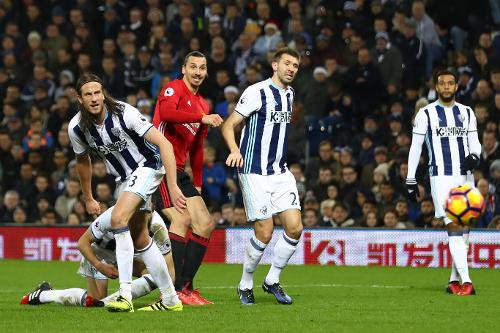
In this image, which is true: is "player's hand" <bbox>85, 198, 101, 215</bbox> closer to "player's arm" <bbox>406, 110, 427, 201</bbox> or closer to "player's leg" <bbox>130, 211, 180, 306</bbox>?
"player's leg" <bbox>130, 211, 180, 306</bbox>

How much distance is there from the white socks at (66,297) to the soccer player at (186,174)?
86 cm

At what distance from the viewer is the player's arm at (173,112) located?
33.2ft

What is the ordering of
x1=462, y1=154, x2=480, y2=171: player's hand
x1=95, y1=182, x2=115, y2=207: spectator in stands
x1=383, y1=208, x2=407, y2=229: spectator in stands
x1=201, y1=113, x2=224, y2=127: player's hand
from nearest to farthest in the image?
x1=201, y1=113, x2=224, y2=127: player's hand → x1=462, y1=154, x2=480, y2=171: player's hand → x1=383, y1=208, x2=407, y2=229: spectator in stands → x1=95, y1=182, x2=115, y2=207: spectator in stands

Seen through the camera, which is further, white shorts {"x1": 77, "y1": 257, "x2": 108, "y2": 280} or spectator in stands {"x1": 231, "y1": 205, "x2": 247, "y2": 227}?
spectator in stands {"x1": 231, "y1": 205, "x2": 247, "y2": 227}

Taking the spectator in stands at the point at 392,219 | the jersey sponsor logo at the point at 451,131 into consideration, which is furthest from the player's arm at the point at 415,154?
the spectator in stands at the point at 392,219

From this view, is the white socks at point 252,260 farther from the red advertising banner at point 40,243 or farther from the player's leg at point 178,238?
the red advertising banner at point 40,243

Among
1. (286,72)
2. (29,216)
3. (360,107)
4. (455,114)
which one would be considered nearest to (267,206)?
(286,72)

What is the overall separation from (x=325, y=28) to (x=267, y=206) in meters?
9.13

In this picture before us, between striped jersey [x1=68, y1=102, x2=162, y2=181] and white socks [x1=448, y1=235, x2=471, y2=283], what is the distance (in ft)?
11.3

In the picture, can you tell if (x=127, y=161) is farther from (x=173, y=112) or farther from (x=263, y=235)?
(x=263, y=235)

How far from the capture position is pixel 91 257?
993 centimetres

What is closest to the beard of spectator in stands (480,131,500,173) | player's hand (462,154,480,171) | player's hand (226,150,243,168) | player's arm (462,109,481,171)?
player's arm (462,109,481,171)

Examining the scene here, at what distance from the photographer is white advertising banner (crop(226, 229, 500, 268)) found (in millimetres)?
15281

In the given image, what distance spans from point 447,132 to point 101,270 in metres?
3.92
